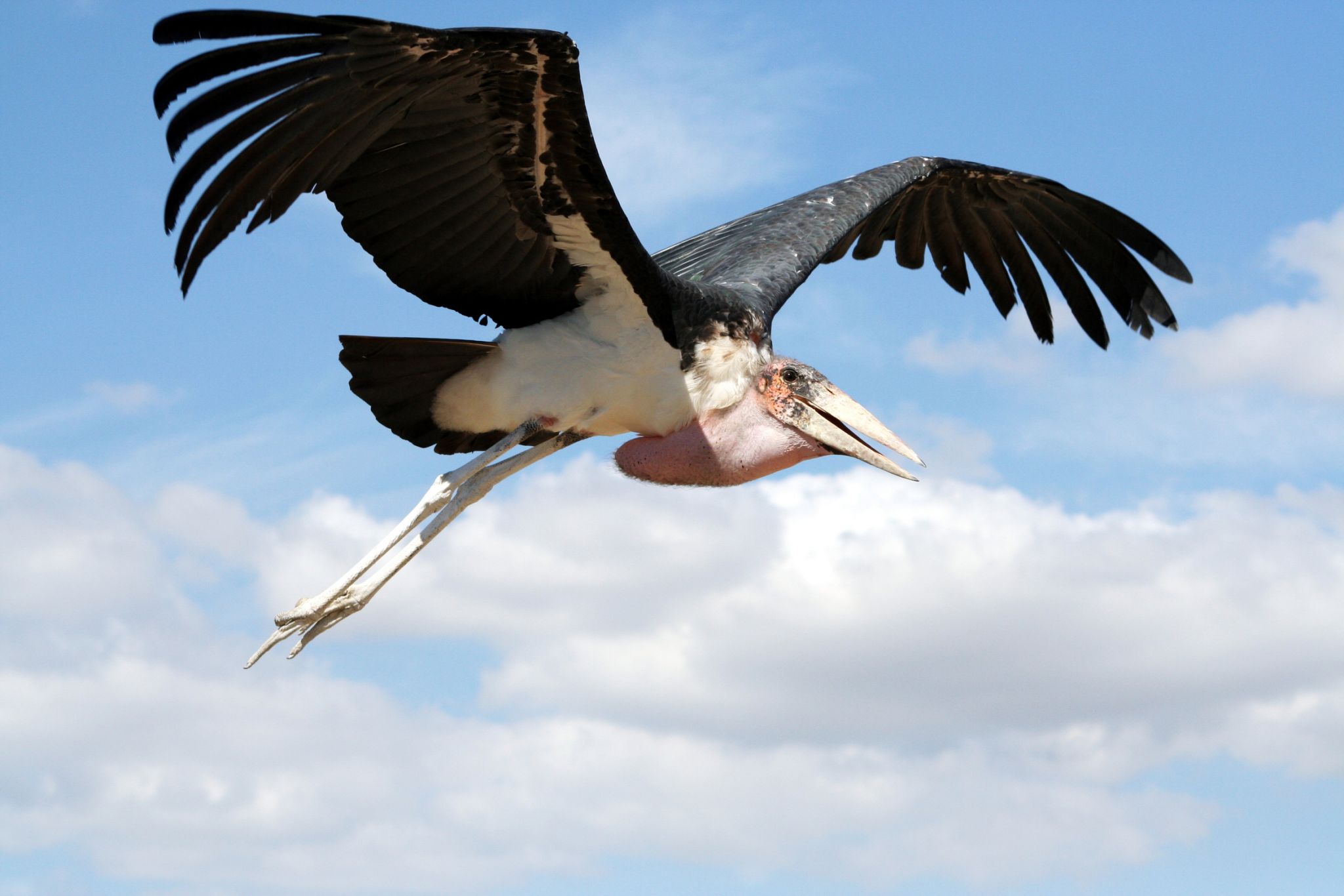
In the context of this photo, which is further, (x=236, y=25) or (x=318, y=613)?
(x=318, y=613)

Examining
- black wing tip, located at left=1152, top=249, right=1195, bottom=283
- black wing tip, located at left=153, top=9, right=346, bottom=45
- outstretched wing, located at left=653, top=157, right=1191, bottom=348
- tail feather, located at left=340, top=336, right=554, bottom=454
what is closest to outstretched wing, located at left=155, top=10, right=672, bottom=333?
black wing tip, located at left=153, top=9, right=346, bottom=45

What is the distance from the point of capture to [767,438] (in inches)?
328

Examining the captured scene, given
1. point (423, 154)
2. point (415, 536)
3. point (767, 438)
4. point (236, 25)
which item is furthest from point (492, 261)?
point (236, 25)

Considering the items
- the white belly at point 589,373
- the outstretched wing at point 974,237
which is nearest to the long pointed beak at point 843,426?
the white belly at point 589,373

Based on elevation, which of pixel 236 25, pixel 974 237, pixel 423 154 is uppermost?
pixel 974 237

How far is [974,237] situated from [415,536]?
5373mm

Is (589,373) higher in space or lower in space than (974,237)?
lower

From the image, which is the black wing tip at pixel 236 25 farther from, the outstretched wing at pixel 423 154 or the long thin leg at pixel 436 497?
the long thin leg at pixel 436 497

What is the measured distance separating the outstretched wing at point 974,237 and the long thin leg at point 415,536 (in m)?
2.02

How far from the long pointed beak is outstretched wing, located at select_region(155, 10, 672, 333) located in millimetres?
1026

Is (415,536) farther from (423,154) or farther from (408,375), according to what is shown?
(423,154)

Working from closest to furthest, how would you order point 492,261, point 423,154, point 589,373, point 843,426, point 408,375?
1. point 423,154
2. point 492,261
3. point 589,373
4. point 408,375
5. point 843,426

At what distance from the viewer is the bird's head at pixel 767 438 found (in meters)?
8.26

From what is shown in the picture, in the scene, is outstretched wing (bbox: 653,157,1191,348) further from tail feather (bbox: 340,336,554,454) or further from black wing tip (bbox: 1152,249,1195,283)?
tail feather (bbox: 340,336,554,454)
